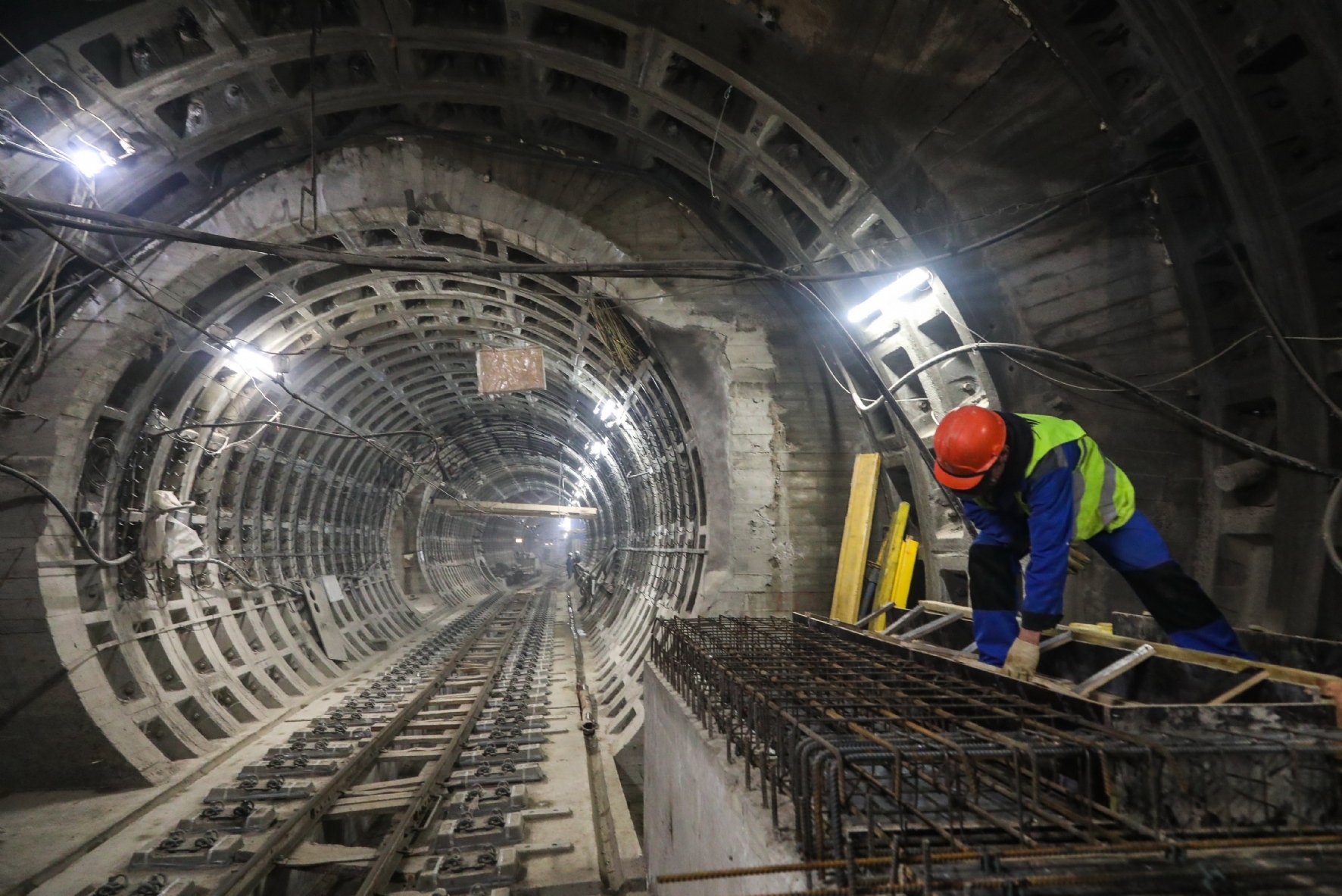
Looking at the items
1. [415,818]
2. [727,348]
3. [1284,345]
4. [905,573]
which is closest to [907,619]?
[905,573]

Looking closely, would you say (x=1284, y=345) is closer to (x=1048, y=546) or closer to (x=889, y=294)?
(x=1048, y=546)

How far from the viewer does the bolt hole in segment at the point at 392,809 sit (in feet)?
16.1

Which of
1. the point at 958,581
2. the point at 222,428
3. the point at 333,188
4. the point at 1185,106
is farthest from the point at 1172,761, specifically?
the point at 222,428

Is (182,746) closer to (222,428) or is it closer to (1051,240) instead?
(222,428)

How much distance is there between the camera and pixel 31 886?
4934mm

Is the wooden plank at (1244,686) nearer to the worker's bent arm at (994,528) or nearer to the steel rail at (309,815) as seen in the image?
the worker's bent arm at (994,528)

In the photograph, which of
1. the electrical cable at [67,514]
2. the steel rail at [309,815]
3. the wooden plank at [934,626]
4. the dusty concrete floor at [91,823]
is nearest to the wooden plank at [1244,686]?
the wooden plank at [934,626]

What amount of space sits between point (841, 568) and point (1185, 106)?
193 inches

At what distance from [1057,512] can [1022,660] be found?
30.4 inches

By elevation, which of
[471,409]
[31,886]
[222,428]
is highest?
[471,409]

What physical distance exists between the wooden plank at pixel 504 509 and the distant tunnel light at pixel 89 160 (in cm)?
1611

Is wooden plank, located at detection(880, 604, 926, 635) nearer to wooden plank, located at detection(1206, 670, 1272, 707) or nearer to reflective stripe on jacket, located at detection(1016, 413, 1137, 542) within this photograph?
reflective stripe on jacket, located at detection(1016, 413, 1137, 542)

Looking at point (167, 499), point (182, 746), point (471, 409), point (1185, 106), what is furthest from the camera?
point (471, 409)

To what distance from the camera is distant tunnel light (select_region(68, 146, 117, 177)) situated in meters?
5.50
